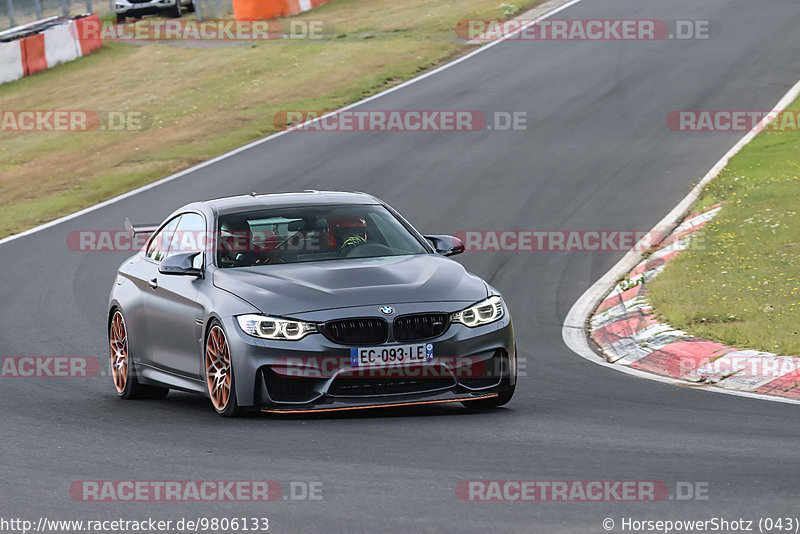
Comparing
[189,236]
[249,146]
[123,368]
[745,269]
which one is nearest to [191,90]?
[249,146]

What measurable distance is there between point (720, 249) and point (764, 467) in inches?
304

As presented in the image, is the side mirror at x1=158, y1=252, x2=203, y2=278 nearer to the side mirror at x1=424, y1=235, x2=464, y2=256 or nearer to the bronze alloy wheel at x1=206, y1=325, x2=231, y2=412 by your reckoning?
the bronze alloy wheel at x1=206, y1=325, x2=231, y2=412

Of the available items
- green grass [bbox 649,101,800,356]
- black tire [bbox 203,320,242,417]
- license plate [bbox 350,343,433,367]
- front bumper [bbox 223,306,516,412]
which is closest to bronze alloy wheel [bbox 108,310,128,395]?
black tire [bbox 203,320,242,417]

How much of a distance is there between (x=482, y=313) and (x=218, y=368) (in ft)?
5.91

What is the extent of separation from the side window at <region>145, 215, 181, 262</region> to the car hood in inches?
53.8

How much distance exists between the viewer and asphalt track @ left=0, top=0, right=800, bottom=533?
6.16 metres

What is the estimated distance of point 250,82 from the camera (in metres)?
30.0

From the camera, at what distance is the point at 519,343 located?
11.8 meters

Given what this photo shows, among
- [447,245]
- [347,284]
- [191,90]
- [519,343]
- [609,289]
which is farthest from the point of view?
[191,90]

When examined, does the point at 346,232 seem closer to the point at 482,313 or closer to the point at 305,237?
the point at 305,237

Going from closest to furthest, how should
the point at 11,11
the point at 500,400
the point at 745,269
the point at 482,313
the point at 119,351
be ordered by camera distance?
the point at 482,313 < the point at 500,400 < the point at 119,351 < the point at 745,269 < the point at 11,11

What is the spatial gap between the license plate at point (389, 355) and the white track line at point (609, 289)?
246 centimetres

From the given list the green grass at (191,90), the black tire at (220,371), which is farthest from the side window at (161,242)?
the green grass at (191,90)

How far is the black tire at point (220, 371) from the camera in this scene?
8289mm
